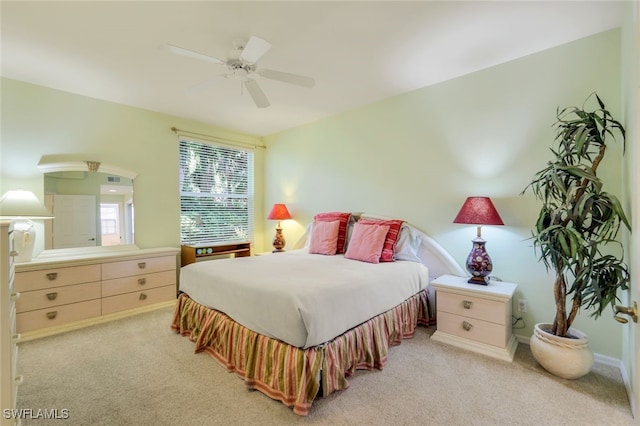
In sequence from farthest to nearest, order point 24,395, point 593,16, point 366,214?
point 366,214 → point 593,16 → point 24,395

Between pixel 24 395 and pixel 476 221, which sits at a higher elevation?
pixel 476 221

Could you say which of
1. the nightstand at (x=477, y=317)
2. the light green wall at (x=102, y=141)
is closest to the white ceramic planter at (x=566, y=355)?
the nightstand at (x=477, y=317)

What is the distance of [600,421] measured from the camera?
1604mm

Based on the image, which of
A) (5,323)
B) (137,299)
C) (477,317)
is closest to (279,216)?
A: (137,299)

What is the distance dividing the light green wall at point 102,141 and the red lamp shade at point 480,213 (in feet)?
12.3

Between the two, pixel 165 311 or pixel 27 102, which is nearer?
pixel 27 102

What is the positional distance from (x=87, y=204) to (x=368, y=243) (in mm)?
3340

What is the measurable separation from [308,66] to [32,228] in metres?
3.15

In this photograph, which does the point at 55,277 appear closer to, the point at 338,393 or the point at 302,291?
the point at 302,291

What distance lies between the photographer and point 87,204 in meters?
3.38

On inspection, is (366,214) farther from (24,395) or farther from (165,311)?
(24,395)

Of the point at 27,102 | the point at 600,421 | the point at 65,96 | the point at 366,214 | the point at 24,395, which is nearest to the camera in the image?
the point at 600,421

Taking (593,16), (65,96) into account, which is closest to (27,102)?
(65,96)

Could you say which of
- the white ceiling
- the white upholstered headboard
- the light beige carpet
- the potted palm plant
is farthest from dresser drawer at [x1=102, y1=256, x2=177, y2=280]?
the potted palm plant
